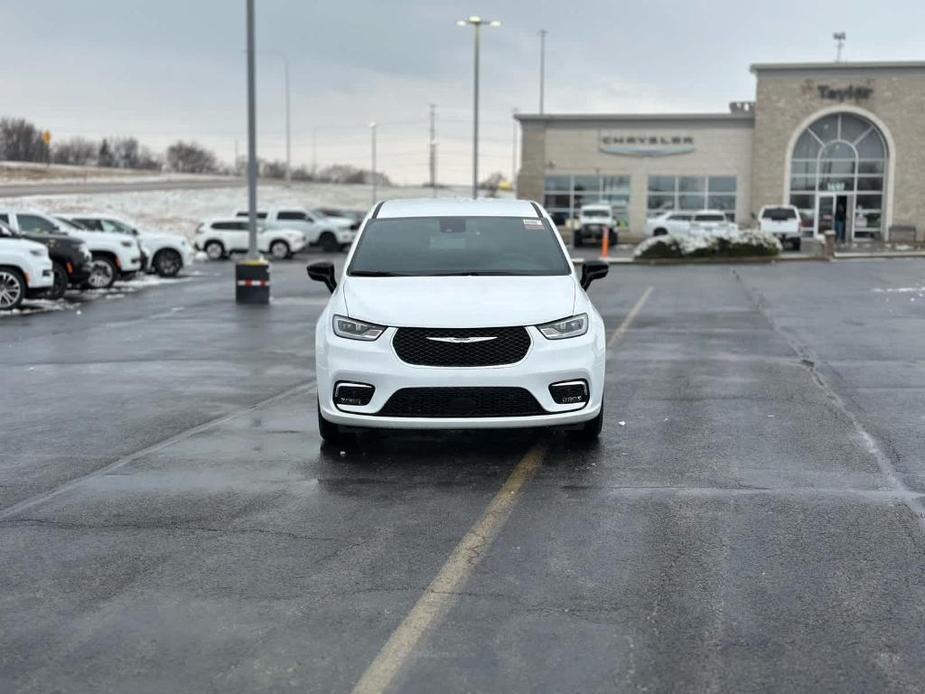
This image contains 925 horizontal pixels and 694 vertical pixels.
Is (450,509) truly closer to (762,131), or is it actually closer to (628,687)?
(628,687)

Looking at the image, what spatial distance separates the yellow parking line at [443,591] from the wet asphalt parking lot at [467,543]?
19 millimetres

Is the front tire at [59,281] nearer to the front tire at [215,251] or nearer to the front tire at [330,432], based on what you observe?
the front tire at [330,432]

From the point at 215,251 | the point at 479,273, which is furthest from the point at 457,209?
the point at 215,251

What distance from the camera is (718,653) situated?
414 cm

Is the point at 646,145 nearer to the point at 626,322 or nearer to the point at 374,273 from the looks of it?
the point at 626,322

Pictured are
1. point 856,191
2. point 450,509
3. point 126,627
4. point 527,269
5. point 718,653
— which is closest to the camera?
point 718,653

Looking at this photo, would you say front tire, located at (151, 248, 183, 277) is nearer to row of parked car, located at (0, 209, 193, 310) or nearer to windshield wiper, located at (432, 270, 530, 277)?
row of parked car, located at (0, 209, 193, 310)

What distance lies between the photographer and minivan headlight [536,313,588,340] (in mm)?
7301

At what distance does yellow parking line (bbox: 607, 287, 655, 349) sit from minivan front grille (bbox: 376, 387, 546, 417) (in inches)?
267

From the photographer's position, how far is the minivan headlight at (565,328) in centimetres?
730

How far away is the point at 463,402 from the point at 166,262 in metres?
25.6

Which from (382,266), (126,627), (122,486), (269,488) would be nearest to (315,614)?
(126,627)

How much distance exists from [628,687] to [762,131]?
2168 inches

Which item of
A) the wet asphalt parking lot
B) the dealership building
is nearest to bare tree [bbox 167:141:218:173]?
the dealership building
